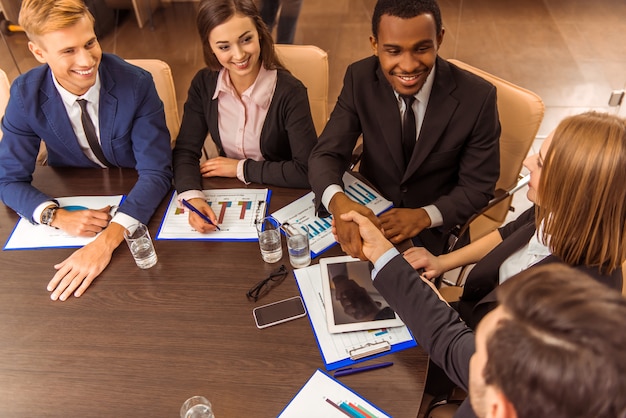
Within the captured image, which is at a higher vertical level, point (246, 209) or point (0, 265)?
point (246, 209)

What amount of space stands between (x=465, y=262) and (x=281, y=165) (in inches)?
29.9

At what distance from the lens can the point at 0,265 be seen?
5.12ft

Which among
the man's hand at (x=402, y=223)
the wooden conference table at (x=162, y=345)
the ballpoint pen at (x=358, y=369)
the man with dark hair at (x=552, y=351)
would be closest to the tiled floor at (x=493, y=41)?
the man's hand at (x=402, y=223)

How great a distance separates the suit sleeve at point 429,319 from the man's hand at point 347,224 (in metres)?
0.17

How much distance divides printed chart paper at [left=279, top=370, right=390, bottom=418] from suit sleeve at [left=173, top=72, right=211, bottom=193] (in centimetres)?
98

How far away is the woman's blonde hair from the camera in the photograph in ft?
3.66

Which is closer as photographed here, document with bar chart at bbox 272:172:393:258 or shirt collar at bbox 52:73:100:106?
document with bar chart at bbox 272:172:393:258

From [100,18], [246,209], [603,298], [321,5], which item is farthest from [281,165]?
[100,18]

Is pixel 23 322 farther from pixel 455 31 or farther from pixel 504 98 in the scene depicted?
pixel 455 31

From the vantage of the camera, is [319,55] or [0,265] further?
[319,55]

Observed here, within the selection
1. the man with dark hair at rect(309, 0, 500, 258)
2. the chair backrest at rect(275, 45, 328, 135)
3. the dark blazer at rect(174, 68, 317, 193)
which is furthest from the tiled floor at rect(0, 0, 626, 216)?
the man with dark hair at rect(309, 0, 500, 258)

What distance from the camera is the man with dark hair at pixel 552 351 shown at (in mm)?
604

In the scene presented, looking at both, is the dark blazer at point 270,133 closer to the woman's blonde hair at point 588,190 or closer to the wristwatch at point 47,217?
the wristwatch at point 47,217

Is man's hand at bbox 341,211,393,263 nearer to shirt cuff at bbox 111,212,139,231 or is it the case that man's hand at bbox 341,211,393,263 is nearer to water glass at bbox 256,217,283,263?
water glass at bbox 256,217,283,263
